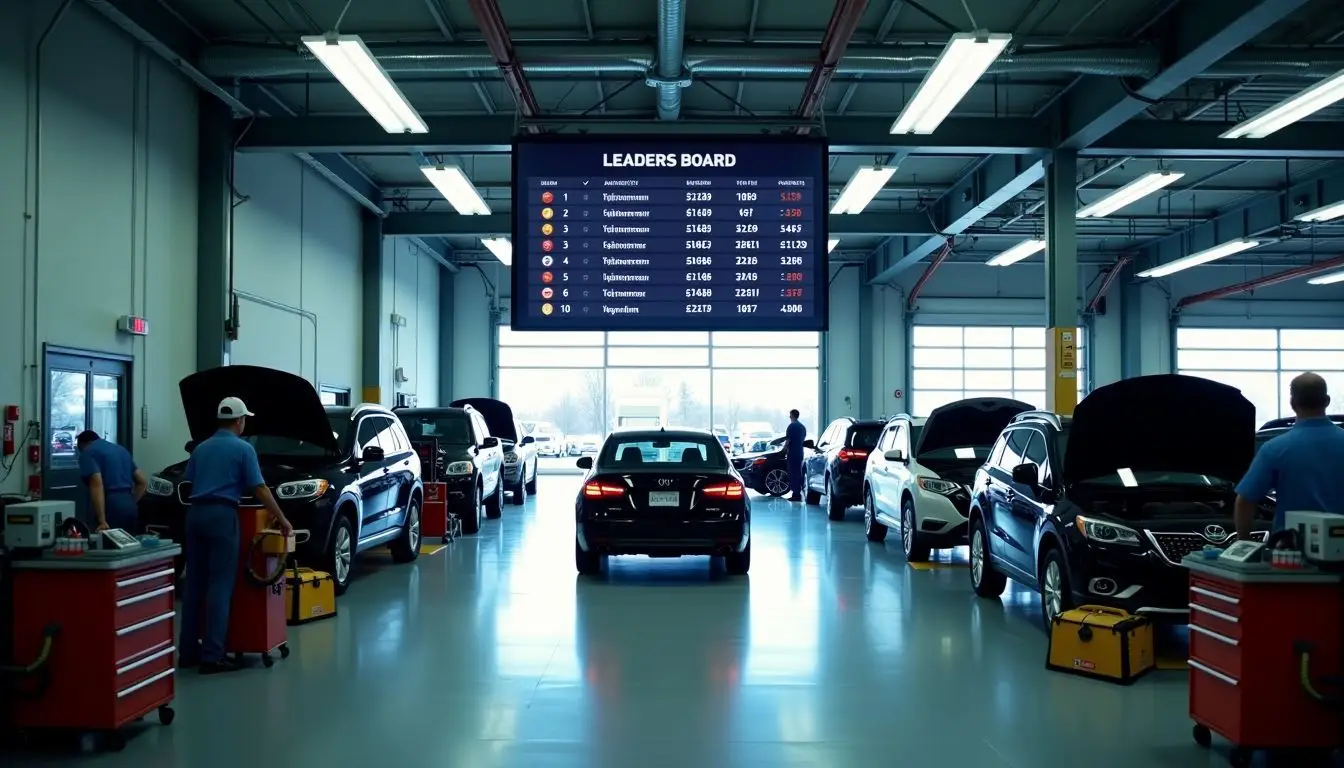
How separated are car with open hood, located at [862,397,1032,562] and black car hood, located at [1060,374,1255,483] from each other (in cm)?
330

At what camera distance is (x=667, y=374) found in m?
30.0

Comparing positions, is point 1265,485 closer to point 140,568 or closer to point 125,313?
point 140,568

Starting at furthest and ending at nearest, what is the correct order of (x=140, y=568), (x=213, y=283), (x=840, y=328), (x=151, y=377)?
1. (x=840, y=328)
2. (x=213, y=283)
3. (x=151, y=377)
4. (x=140, y=568)

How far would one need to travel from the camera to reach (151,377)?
12.6m

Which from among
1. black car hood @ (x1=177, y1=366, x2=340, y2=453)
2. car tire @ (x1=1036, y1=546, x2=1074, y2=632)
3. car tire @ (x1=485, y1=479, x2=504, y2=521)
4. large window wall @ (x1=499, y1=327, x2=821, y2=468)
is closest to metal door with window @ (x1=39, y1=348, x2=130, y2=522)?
black car hood @ (x1=177, y1=366, x2=340, y2=453)

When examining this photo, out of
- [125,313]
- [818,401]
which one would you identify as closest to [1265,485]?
[125,313]

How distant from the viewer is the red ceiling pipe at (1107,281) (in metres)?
28.3

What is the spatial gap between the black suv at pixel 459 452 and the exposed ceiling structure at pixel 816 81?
3.64 meters

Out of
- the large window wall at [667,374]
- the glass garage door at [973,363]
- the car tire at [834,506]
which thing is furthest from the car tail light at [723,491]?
the glass garage door at [973,363]

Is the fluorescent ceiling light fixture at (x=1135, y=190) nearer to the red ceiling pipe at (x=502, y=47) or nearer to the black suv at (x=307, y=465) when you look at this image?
the red ceiling pipe at (x=502, y=47)

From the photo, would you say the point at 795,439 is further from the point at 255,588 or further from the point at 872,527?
the point at 255,588

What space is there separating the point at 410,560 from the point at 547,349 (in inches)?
731

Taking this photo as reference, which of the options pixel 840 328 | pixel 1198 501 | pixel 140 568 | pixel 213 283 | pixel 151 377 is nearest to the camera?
pixel 140 568

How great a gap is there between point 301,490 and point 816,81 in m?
6.50
